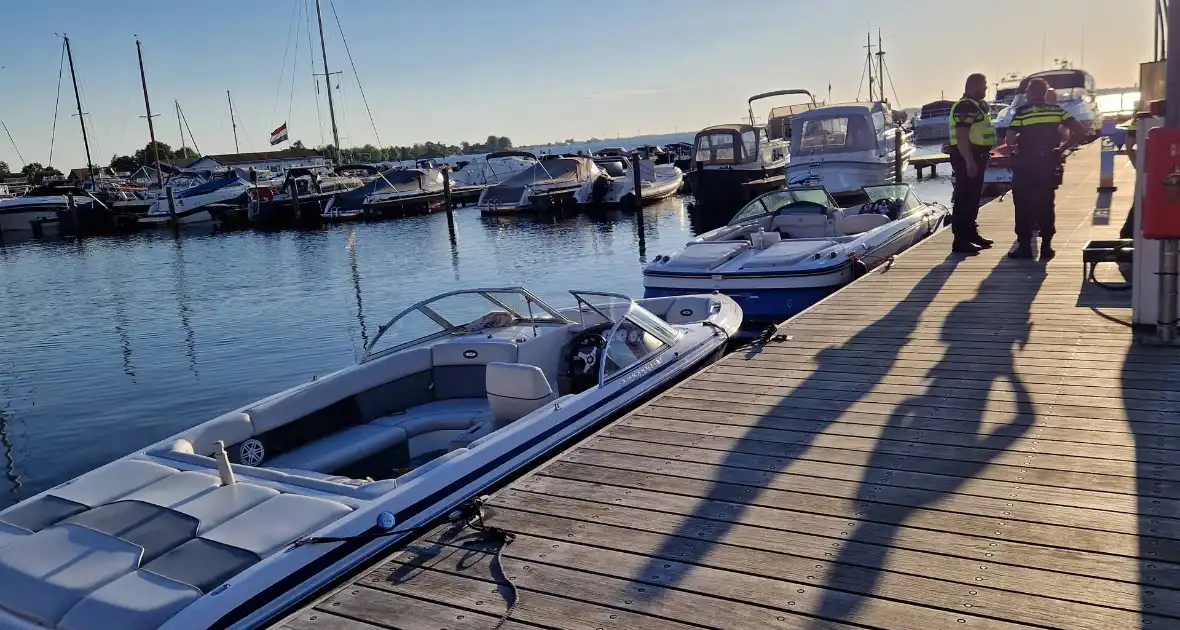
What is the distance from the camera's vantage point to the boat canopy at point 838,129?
76.5ft

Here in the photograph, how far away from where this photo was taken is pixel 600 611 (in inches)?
134

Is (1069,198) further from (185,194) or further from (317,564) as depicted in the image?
(185,194)

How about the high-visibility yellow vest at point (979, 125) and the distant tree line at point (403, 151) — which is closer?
the high-visibility yellow vest at point (979, 125)

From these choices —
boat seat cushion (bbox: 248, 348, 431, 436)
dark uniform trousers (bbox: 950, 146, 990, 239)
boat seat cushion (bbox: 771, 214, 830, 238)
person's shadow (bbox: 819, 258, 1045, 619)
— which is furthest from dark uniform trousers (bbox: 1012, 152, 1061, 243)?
boat seat cushion (bbox: 248, 348, 431, 436)

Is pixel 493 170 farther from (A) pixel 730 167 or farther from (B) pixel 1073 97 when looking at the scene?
(B) pixel 1073 97

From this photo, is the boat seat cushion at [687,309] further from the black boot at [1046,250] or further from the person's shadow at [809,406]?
the black boot at [1046,250]

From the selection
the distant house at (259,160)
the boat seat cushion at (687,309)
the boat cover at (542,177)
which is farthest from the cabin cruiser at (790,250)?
the distant house at (259,160)

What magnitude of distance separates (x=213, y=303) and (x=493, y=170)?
3049 centimetres

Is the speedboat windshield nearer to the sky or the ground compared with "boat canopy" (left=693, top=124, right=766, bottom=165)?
nearer to the ground

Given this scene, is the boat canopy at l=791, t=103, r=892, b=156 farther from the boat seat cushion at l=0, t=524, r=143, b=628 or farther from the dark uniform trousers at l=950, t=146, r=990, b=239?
the boat seat cushion at l=0, t=524, r=143, b=628

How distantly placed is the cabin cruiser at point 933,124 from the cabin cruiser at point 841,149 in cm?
4205

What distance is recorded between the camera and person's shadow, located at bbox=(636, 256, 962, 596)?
3.91 metres

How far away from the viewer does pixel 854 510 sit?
13.4 ft

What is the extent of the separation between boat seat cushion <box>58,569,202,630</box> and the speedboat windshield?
11131 millimetres
